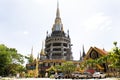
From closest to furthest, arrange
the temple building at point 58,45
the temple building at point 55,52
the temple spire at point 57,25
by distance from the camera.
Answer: the temple building at point 55,52 < the temple building at point 58,45 < the temple spire at point 57,25

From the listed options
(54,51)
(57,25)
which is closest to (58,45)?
(54,51)

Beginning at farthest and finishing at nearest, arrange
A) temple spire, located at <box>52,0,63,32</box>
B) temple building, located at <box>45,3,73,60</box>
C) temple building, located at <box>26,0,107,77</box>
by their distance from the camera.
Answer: temple spire, located at <box>52,0,63,32</box>, temple building, located at <box>45,3,73,60</box>, temple building, located at <box>26,0,107,77</box>

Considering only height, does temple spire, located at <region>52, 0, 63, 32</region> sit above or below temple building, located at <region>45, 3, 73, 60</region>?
above

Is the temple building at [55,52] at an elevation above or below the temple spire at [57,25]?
below

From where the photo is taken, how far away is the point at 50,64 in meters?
93.8

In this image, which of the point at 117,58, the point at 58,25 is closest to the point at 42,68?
the point at 58,25

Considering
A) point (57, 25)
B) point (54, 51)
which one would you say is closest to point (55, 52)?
point (54, 51)

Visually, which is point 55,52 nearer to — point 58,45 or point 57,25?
point 58,45

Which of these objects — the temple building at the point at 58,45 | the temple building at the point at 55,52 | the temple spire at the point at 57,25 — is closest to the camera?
the temple building at the point at 55,52

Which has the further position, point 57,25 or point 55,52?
point 57,25

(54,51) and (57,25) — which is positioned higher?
(57,25)

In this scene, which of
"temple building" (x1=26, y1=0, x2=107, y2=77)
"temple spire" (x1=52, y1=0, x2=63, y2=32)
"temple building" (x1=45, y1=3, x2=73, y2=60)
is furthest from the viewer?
"temple spire" (x1=52, y1=0, x2=63, y2=32)

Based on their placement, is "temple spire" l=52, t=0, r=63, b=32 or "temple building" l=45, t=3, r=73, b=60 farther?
"temple spire" l=52, t=0, r=63, b=32

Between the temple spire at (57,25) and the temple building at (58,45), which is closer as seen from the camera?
the temple building at (58,45)
